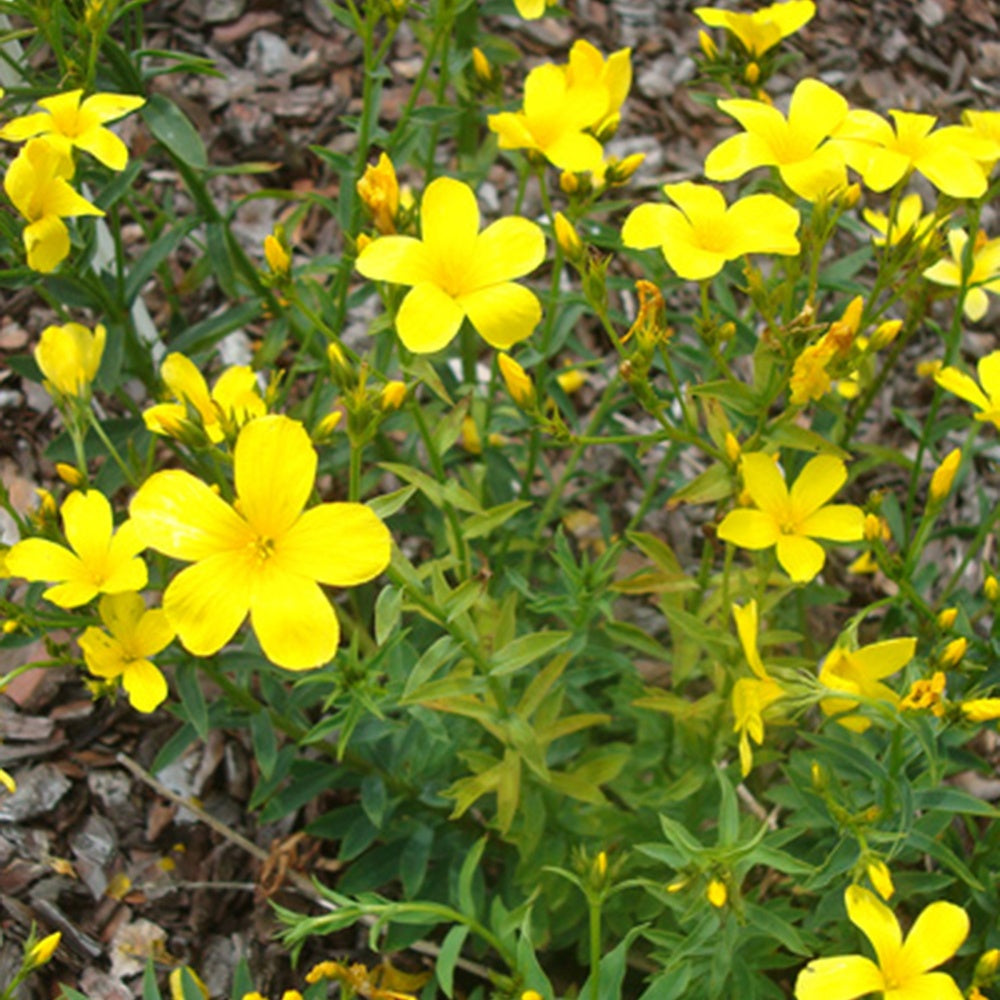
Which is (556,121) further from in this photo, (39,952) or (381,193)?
(39,952)

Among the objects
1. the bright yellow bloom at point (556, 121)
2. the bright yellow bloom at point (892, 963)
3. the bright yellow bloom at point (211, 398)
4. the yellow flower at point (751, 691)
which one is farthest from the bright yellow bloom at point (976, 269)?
the bright yellow bloom at point (211, 398)

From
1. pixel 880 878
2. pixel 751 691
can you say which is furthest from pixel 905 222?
pixel 880 878

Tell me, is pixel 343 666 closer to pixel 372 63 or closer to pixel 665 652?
pixel 665 652

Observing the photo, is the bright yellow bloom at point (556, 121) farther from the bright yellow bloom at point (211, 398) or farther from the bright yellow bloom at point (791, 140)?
the bright yellow bloom at point (211, 398)

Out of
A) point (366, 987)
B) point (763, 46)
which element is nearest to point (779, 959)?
point (366, 987)

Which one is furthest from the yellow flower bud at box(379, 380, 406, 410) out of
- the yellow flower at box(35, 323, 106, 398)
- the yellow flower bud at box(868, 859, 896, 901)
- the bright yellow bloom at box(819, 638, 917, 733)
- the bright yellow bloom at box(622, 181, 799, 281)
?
the yellow flower bud at box(868, 859, 896, 901)

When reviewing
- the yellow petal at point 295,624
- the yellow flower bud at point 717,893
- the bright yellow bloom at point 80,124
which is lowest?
the yellow flower bud at point 717,893
